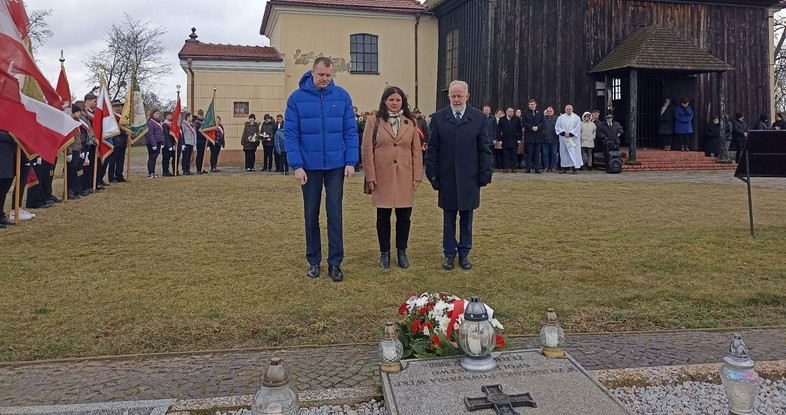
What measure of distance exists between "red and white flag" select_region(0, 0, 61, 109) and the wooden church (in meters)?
16.0

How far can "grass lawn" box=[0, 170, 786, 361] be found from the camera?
5004 millimetres

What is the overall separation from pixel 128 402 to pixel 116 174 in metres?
13.9

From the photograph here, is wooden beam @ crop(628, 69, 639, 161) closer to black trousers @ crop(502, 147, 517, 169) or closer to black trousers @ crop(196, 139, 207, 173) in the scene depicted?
black trousers @ crop(502, 147, 517, 169)

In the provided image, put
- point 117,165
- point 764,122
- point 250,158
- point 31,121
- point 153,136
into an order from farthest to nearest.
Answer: point 764,122 → point 250,158 → point 153,136 → point 117,165 → point 31,121

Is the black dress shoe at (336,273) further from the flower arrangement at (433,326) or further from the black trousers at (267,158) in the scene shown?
the black trousers at (267,158)

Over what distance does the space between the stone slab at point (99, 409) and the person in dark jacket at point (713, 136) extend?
945 inches

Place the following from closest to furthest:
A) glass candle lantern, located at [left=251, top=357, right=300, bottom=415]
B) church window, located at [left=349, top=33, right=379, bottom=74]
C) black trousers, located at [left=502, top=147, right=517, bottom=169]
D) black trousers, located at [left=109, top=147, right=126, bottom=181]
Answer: glass candle lantern, located at [left=251, top=357, right=300, bottom=415], black trousers, located at [left=109, top=147, right=126, bottom=181], black trousers, located at [left=502, top=147, right=517, bottom=169], church window, located at [left=349, top=33, right=379, bottom=74]

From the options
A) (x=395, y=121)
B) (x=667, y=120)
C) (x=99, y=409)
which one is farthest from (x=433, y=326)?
(x=667, y=120)

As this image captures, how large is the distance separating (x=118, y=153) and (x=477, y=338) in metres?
14.5

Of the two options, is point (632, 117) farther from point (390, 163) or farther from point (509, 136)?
point (390, 163)

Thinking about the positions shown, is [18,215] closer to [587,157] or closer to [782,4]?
[587,157]

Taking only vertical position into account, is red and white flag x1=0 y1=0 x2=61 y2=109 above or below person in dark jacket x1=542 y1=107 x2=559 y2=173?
above

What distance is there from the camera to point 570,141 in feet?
65.2

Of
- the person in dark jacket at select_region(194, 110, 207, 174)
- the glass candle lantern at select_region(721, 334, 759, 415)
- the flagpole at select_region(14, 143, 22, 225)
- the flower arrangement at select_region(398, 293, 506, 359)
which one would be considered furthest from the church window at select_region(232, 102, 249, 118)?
the glass candle lantern at select_region(721, 334, 759, 415)
